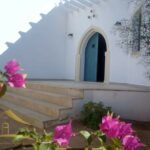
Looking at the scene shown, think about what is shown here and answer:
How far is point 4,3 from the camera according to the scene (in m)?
12.5

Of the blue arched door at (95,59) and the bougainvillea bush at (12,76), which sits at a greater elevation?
the blue arched door at (95,59)

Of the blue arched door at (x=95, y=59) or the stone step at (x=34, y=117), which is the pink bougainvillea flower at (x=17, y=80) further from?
the blue arched door at (x=95, y=59)

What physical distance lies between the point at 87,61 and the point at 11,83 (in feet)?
38.5

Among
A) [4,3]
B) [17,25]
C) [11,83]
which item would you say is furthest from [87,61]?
[11,83]

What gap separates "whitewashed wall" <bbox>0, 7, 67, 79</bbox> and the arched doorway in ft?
5.14

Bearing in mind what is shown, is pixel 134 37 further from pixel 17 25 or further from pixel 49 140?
pixel 17 25

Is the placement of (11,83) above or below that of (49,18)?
below

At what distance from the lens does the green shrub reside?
232 inches

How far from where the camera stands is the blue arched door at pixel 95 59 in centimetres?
1220

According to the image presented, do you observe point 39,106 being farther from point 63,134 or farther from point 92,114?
point 63,134

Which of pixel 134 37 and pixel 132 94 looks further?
pixel 132 94

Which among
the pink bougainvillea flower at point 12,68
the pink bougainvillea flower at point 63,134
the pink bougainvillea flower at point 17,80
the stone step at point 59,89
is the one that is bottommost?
the stone step at point 59,89

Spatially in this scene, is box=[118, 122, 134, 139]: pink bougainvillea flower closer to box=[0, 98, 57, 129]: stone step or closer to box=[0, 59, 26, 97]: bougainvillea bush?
box=[0, 59, 26, 97]: bougainvillea bush

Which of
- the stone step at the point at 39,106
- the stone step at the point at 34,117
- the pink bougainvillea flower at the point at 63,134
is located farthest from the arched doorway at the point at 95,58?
the pink bougainvillea flower at the point at 63,134
